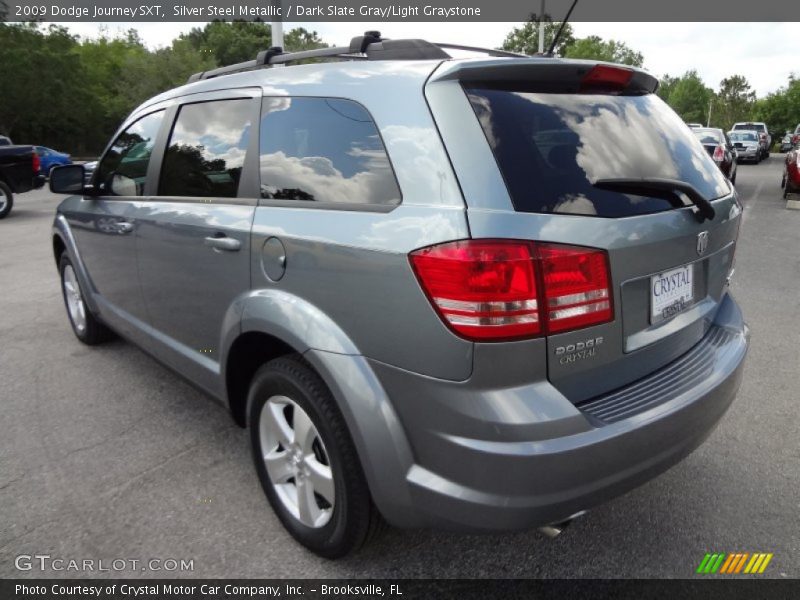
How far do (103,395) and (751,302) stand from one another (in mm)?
5391

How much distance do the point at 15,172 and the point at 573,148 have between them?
47.5ft

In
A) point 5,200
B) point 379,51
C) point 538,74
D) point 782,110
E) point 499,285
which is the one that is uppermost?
point 782,110

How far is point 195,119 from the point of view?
296 centimetres

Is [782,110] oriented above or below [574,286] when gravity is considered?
above

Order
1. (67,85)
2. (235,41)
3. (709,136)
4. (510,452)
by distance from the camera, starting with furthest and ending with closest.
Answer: (235,41)
(67,85)
(709,136)
(510,452)

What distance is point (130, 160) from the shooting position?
3557mm

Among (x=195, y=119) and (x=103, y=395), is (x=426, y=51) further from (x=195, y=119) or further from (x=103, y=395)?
(x=103, y=395)

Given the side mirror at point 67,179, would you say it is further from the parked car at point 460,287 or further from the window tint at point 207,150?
the parked car at point 460,287

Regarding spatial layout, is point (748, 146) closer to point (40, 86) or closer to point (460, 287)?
point (460, 287)

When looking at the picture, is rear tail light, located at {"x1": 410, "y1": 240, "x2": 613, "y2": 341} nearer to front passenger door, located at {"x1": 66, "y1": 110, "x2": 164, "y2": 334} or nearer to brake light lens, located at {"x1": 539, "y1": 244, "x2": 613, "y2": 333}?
brake light lens, located at {"x1": 539, "y1": 244, "x2": 613, "y2": 333}

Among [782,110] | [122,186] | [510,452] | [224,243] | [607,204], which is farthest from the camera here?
[782,110]

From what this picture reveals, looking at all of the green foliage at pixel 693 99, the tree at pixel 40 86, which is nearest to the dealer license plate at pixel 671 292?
the tree at pixel 40 86

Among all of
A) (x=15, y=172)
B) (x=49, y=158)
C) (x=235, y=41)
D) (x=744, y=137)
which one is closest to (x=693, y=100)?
(x=235, y=41)

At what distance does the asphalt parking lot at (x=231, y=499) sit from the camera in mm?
2293
